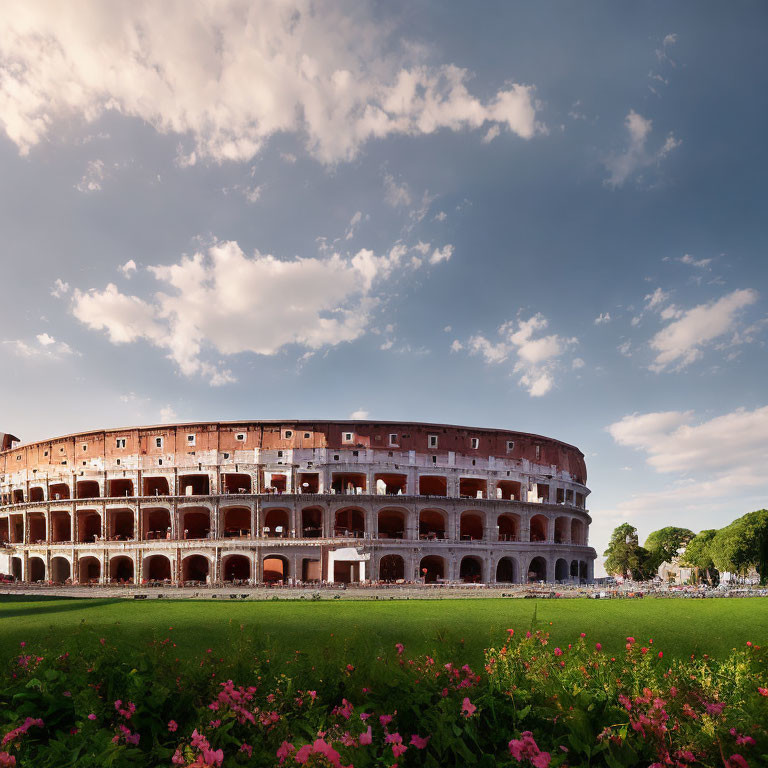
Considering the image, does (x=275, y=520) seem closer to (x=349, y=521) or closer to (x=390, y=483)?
(x=349, y=521)

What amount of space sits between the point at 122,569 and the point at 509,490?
37106mm

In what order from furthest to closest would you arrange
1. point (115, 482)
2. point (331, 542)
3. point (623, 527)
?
point (623, 527)
point (115, 482)
point (331, 542)

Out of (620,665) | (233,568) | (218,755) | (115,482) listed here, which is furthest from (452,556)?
(218,755)

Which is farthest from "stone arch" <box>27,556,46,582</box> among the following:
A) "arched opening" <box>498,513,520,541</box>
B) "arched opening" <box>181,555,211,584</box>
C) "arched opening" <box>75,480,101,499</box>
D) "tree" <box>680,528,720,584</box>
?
"tree" <box>680,528,720,584</box>

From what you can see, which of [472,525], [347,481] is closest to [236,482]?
[347,481]

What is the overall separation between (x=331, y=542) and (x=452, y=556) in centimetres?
1035

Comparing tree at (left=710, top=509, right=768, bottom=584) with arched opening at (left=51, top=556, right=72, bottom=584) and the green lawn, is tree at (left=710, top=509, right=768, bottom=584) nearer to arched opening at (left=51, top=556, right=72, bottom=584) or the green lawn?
the green lawn

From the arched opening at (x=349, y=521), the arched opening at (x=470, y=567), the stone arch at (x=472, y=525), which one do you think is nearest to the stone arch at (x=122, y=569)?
the arched opening at (x=349, y=521)

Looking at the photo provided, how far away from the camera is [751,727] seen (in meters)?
3.83

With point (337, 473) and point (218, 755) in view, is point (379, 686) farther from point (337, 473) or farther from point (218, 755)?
point (337, 473)

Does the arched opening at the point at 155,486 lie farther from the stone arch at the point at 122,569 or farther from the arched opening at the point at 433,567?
the arched opening at the point at 433,567

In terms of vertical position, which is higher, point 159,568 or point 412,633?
point 412,633

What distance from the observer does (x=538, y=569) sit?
55.4 m

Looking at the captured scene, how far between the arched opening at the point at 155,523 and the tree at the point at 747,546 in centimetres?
5431
